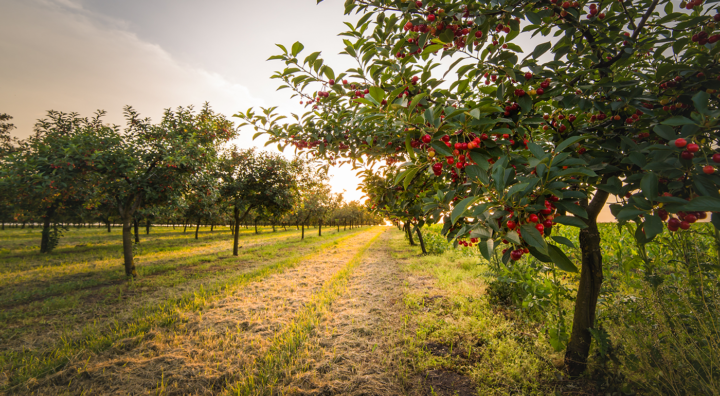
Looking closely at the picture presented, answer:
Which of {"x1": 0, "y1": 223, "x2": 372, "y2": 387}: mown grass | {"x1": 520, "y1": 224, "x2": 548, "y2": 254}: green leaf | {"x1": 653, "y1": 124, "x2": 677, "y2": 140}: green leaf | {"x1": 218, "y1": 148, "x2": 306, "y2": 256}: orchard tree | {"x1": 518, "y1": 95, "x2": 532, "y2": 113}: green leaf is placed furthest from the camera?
{"x1": 218, "y1": 148, "x2": 306, "y2": 256}: orchard tree

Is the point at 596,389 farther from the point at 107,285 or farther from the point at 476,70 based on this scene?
the point at 107,285

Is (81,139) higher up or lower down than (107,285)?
higher up

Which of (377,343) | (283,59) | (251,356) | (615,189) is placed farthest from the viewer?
(377,343)

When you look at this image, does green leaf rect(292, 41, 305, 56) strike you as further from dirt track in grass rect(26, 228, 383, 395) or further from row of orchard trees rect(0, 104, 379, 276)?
dirt track in grass rect(26, 228, 383, 395)

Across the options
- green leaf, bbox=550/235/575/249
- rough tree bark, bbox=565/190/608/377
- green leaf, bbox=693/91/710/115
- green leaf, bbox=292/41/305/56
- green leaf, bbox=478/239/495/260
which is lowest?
rough tree bark, bbox=565/190/608/377

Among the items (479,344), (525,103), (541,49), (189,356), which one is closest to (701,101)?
(525,103)

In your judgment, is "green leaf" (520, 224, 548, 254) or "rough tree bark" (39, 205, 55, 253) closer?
"green leaf" (520, 224, 548, 254)

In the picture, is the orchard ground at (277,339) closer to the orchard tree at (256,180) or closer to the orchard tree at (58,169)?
the orchard tree at (58,169)

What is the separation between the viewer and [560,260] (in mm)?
1254

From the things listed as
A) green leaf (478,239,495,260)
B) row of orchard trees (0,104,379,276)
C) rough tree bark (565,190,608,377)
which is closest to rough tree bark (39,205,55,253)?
row of orchard trees (0,104,379,276)

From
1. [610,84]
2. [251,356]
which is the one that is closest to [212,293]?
[251,356]

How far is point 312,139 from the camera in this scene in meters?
3.04

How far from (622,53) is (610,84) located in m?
0.74

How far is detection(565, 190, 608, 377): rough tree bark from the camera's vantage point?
2559 mm
